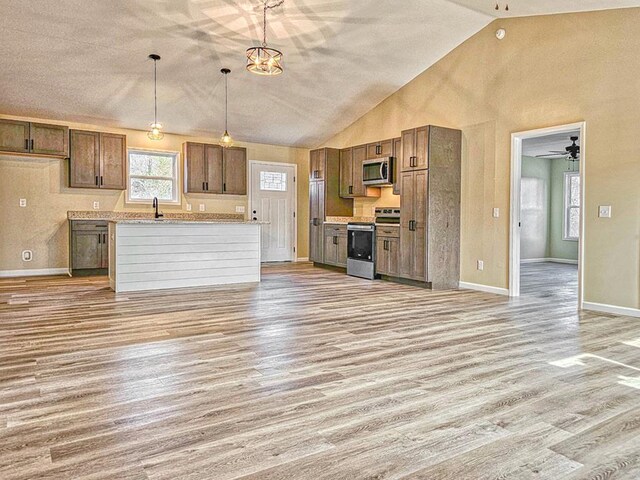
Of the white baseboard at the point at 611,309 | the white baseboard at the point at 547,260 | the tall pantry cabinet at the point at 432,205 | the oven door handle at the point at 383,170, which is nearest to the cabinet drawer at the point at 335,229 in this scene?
the oven door handle at the point at 383,170

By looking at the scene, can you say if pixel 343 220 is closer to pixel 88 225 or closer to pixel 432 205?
pixel 432 205

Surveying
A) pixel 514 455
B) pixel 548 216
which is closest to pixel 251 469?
pixel 514 455

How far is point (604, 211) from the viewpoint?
475 cm

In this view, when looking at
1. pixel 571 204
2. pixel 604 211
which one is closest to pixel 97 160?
pixel 604 211

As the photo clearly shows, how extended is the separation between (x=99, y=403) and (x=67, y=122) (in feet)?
21.1

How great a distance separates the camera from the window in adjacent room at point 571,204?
34.4 feet

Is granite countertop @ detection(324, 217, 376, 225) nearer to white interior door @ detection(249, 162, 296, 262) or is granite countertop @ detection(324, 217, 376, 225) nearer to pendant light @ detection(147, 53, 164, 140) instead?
Answer: white interior door @ detection(249, 162, 296, 262)

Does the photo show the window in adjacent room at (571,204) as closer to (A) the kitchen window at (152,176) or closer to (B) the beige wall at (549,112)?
(B) the beige wall at (549,112)

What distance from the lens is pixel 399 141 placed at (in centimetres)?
692

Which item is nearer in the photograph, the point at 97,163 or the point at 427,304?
the point at 427,304

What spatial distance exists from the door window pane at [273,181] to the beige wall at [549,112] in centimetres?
325

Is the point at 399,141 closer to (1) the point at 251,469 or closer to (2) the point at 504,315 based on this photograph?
(2) the point at 504,315

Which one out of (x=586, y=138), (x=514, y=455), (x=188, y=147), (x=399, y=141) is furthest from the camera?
(x=188, y=147)

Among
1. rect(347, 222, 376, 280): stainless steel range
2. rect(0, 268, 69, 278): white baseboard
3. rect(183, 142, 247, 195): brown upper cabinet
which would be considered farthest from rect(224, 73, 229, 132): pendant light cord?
rect(0, 268, 69, 278): white baseboard
